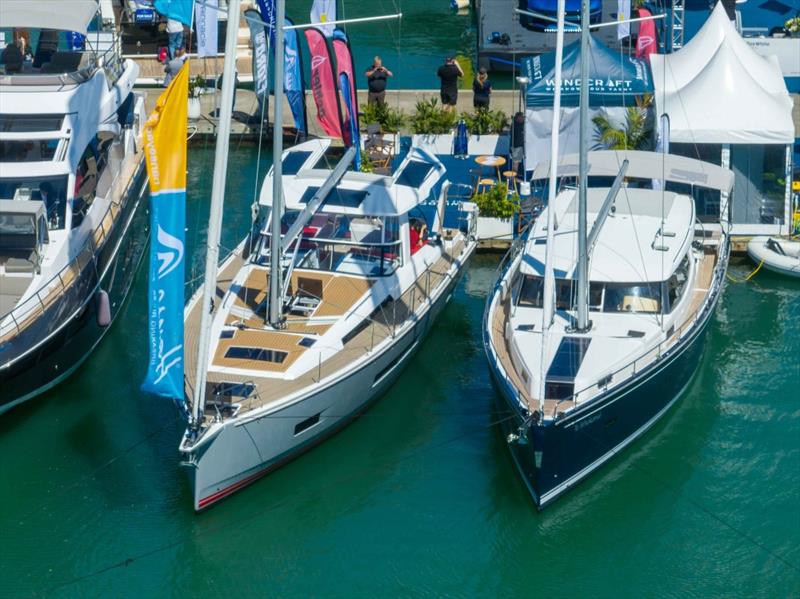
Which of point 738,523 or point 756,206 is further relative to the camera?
point 756,206

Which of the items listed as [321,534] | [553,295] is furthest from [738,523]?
[321,534]

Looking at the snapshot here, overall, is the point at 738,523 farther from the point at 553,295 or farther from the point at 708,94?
the point at 708,94

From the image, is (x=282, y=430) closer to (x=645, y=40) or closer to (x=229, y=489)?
(x=229, y=489)


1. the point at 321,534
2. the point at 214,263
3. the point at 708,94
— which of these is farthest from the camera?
the point at 708,94

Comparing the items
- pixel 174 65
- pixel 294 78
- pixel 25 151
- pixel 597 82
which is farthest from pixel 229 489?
pixel 597 82

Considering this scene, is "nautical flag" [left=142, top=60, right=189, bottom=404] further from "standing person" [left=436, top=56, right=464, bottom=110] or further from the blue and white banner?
"standing person" [left=436, top=56, right=464, bottom=110]

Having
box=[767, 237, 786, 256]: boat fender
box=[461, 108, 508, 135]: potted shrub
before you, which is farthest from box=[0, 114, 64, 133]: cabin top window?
box=[767, 237, 786, 256]: boat fender

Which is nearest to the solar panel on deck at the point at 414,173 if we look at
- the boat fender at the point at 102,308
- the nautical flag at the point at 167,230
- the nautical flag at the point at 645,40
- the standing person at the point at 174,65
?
the boat fender at the point at 102,308
